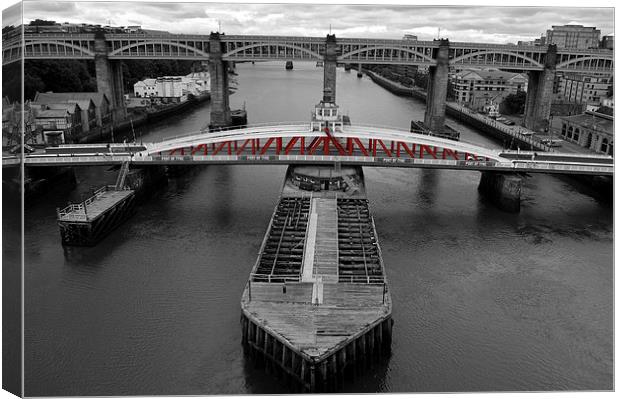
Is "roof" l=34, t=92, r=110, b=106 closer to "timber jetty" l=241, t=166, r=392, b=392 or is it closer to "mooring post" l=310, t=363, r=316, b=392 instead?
"timber jetty" l=241, t=166, r=392, b=392

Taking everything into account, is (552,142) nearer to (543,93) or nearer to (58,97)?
(543,93)

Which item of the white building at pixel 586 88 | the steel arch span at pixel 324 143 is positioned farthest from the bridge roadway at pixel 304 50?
the steel arch span at pixel 324 143

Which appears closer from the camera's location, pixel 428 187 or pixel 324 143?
pixel 324 143

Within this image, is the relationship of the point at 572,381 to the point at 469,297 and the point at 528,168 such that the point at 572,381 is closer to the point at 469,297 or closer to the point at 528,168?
the point at 469,297

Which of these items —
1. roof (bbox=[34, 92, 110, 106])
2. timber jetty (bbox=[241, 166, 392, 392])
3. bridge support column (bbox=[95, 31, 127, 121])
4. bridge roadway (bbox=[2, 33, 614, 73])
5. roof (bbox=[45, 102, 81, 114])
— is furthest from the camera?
bridge support column (bbox=[95, 31, 127, 121])

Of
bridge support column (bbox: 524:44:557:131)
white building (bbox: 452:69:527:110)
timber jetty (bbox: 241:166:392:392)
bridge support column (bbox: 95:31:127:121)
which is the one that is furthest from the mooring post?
white building (bbox: 452:69:527:110)

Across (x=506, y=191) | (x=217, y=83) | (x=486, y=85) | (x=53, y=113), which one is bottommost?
(x=506, y=191)

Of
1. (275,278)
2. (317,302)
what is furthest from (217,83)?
(317,302)

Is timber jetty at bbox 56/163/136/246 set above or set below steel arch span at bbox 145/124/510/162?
below
